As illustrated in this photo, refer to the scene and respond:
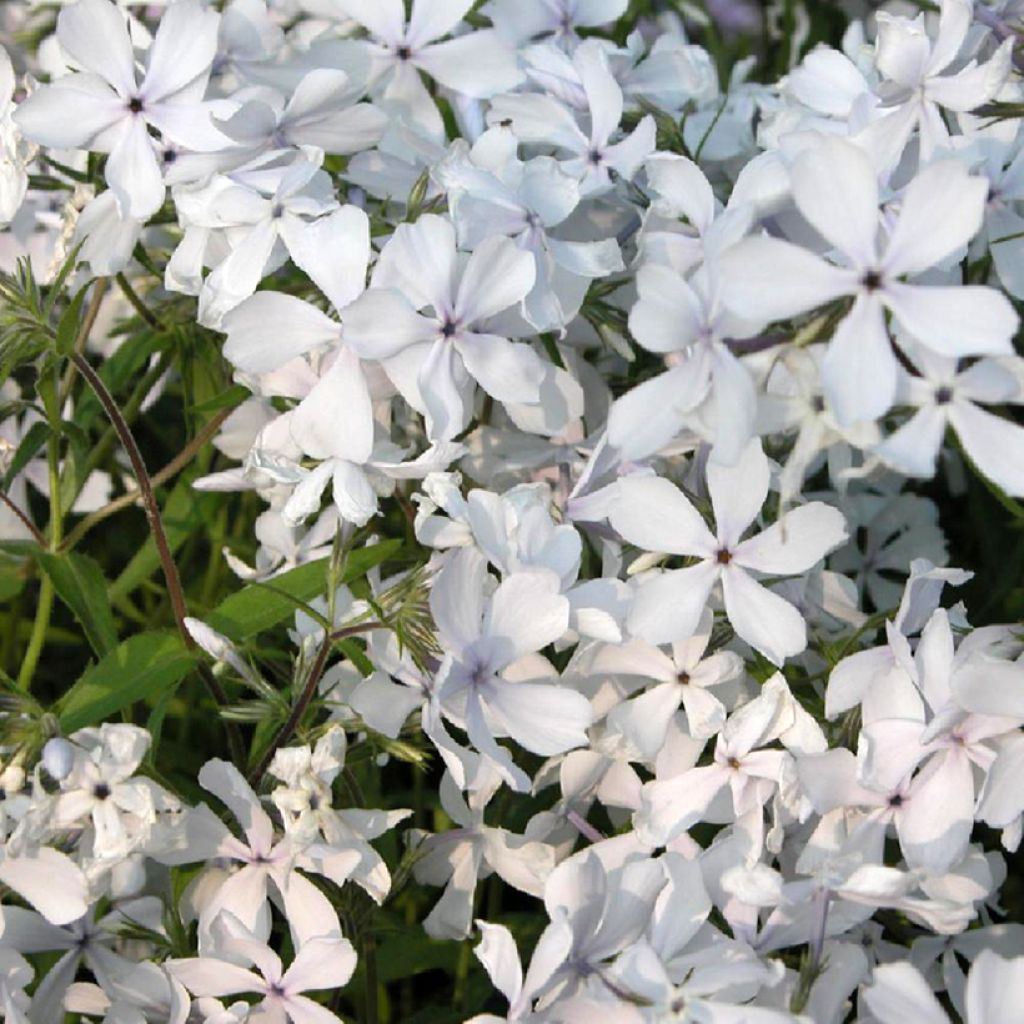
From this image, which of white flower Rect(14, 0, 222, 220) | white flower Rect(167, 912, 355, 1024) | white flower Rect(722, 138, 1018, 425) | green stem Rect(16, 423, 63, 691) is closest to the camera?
white flower Rect(722, 138, 1018, 425)

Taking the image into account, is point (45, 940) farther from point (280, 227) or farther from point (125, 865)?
point (280, 227)

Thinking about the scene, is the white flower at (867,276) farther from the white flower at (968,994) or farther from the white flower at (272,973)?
the white flower at (272,973)

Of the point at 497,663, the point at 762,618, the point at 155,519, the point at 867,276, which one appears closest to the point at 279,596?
Result: the point at 155,519

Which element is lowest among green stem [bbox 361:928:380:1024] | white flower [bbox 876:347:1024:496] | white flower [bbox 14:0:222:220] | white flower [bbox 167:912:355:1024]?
green stem [bbox 361:928:380:1024]

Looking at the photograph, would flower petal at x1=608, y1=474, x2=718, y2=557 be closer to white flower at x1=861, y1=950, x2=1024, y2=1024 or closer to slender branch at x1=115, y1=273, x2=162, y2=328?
white flower at x1=861, y1=950, x2=1024, y2=1024

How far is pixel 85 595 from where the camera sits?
3.29 ft

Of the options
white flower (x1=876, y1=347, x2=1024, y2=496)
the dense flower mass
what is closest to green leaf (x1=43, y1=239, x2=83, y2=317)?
the dense flower mass

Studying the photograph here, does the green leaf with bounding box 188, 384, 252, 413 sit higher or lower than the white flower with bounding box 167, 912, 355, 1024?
higher

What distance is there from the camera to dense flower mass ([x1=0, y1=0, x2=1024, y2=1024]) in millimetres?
767

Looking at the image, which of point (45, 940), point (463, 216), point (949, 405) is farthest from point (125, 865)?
point (949, 405)

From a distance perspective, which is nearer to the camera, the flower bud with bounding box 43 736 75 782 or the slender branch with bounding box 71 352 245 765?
the flower bud with bounding box 43 736 75 782

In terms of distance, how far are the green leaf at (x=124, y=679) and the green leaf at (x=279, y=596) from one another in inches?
1.4

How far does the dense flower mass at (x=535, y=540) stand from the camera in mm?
767

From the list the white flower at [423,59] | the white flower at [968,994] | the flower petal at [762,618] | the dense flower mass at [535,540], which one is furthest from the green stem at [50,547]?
the white flower at [968,994]
